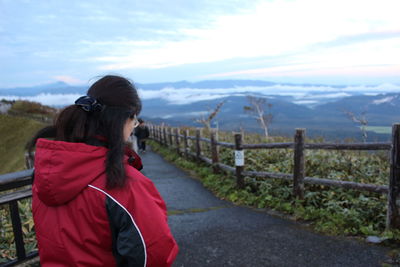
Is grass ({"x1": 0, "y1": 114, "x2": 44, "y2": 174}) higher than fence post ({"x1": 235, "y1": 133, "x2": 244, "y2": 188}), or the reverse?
fence post ({"x1": 235, "y1": 133, "x2": 244, "y2": 188})

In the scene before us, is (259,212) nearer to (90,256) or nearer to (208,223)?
(208,223)

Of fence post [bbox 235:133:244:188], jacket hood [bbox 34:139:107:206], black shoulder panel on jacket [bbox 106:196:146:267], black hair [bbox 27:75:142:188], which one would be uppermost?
black hair [bbox 27:75:142:188]

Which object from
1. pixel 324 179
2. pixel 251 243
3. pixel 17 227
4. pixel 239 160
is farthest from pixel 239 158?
pixel 17 227

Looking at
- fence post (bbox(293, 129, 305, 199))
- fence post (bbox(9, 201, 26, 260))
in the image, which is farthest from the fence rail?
fence post (bbox(293, 129, 305, 199))

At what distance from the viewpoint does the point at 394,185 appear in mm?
4355

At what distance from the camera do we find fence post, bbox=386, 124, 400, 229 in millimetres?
4316

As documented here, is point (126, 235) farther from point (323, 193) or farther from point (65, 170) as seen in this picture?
point (323, 193)

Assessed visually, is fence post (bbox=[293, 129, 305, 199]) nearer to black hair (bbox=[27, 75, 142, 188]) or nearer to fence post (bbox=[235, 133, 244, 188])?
fence post (bbox=[235, 133, 244, 188])

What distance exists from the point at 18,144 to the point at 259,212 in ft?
111

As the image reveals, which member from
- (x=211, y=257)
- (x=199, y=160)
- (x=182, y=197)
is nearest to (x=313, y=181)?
(x=211, y=257)

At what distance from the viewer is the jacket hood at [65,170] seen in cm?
146

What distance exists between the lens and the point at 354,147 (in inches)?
201

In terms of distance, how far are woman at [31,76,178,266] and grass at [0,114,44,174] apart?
28.7 metres

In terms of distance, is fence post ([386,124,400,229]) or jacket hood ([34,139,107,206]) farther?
fence post ([386,124,400,229])
